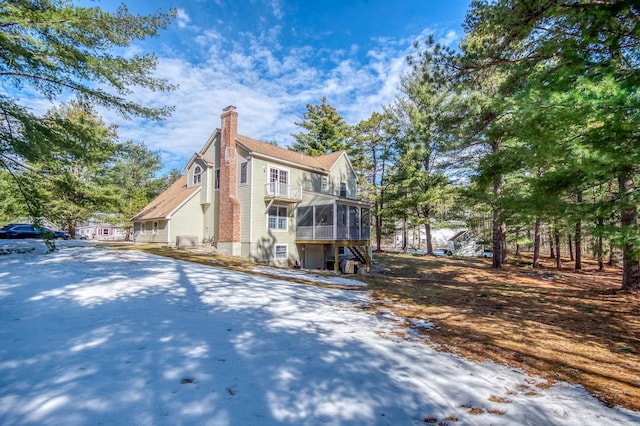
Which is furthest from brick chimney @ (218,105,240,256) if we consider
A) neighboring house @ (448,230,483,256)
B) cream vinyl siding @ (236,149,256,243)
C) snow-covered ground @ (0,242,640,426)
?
neighboring house @ (448,230,483,256)

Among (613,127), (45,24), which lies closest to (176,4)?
(45,24)

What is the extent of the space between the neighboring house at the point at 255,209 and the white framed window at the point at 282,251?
0.06m

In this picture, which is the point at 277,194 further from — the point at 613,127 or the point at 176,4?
the point at 613,127

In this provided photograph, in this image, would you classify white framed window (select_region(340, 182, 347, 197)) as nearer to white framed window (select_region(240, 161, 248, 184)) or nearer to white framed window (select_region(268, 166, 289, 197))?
white framed window (select_region(268, 166, 289, 197))

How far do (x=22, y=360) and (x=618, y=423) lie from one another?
570 cm

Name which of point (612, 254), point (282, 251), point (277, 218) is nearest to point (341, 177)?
point (277, 218)

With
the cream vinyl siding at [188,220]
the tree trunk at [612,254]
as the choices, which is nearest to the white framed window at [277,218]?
the cream vinyl siding at [188,220]

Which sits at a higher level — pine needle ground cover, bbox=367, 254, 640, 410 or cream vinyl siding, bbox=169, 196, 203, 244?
cream vinyl siding, bbox=169, 196, 203, 244

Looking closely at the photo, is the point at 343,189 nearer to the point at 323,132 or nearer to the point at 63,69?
the point at 323,132

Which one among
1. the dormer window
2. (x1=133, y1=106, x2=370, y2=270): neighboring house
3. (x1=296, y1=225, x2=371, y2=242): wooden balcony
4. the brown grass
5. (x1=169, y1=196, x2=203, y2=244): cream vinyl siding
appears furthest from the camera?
the dormer window

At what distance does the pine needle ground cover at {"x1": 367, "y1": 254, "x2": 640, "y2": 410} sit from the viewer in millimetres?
3789

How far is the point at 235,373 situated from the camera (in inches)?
126

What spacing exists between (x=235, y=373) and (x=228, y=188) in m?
15.9

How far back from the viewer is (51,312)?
487 centimetres
